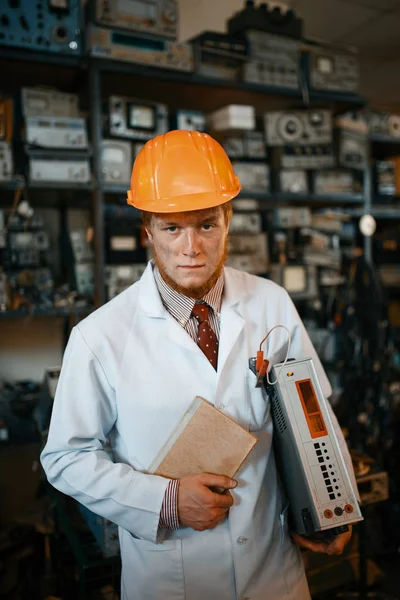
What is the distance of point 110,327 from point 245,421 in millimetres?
380

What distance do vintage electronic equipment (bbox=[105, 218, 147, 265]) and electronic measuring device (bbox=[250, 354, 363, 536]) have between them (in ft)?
5.01

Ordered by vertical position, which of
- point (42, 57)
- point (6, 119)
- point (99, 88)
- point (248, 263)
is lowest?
point (248, 263)

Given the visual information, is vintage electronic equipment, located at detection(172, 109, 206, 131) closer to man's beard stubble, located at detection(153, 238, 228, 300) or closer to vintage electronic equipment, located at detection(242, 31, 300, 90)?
vintage electronic equipment, located at detection(242, 31, 300, 90)

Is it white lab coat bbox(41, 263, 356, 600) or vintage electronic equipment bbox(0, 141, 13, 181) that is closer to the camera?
white lab coat bbox(41, 263, 356, 600)

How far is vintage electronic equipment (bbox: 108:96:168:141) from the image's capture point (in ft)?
8.29

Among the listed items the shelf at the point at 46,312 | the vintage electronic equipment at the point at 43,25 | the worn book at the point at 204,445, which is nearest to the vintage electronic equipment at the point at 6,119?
the vintage electronic equipment at the point at 43,25

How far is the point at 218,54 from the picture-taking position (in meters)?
2.70

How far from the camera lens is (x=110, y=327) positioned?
1.21 metres

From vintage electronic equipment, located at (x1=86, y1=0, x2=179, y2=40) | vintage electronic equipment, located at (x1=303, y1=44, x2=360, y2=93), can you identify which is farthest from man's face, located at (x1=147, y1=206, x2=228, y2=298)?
vintage electronic equipment, located at (x1=303, y1=44, x2=360, y2=93)

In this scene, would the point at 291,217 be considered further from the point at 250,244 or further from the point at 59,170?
the point at 59,170

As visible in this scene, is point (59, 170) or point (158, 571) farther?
point (59, 170)

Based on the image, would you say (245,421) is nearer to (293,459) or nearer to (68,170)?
(293,459)

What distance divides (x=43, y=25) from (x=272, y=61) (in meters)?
1.24

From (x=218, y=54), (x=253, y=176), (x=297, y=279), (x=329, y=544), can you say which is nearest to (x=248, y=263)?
(x=297, y=279)
